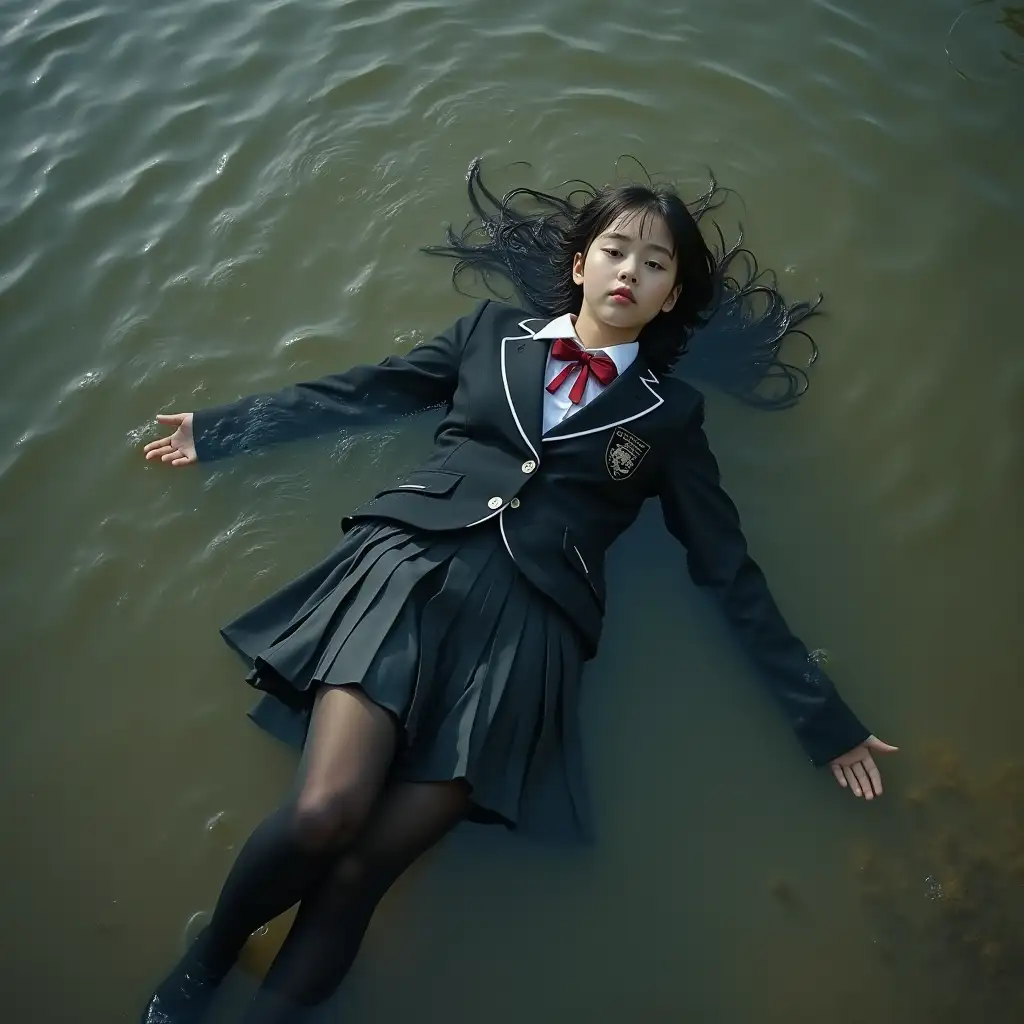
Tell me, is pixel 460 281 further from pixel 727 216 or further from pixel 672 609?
pixel 672 609

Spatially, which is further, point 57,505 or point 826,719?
point 57,505

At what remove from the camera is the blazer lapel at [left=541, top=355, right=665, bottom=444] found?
3.22 metres

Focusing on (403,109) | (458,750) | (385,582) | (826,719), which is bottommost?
(826,719)

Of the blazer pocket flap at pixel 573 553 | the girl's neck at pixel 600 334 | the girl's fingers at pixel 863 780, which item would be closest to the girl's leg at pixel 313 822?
the blazer pocket flap at pixel 573 553

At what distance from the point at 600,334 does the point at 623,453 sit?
0.48m

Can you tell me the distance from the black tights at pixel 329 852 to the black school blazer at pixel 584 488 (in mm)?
684

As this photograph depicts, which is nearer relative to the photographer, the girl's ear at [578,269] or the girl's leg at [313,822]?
the girl's leg at [313,822]

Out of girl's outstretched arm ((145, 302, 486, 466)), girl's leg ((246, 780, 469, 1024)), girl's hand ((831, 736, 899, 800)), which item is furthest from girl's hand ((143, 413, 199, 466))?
girl's hand ((831, 736, 899, 800))

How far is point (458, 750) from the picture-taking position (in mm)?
2830

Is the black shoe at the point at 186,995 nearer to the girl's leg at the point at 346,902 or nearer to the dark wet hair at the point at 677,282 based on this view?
the girl's leg at the point at 346,902

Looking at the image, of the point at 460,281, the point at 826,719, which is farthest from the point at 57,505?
the point at 826,719

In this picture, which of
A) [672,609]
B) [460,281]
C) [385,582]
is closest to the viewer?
[385,582]

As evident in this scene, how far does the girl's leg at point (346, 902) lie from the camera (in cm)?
264

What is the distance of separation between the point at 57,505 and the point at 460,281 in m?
1.89
